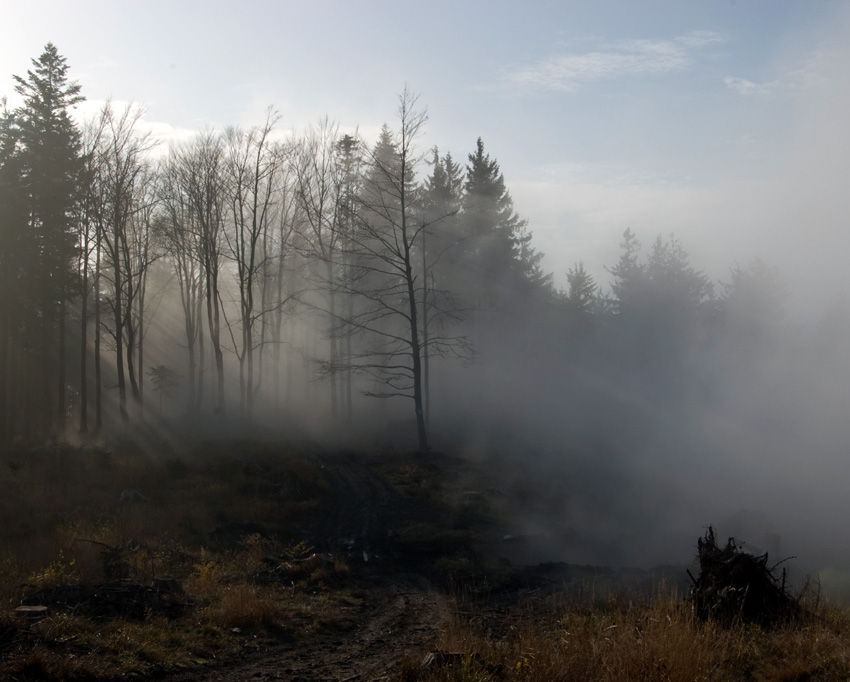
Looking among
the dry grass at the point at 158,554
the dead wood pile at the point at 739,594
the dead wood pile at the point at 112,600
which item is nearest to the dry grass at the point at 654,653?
the dead wood pile at the point at 739,594

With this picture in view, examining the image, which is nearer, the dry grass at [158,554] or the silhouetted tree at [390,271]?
the dry grass at [158,554]

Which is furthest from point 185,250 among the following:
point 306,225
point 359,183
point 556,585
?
point 556,585

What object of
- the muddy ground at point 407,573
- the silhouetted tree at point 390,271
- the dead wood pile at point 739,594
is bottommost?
the muddy ground at point 407,573

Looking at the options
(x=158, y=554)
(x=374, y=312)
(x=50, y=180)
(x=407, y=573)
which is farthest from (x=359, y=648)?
(x=50, y=180)

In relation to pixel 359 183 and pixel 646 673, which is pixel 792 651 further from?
pixel 359 183

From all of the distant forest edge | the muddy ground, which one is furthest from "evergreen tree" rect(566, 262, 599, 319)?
the muddy ground

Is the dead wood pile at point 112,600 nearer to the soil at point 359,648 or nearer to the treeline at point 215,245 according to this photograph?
the soil at point 359,648

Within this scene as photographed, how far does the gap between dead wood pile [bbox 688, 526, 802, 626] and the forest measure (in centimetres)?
1233

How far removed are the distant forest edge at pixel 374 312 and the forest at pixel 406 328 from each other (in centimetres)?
17

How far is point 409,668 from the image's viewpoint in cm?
676

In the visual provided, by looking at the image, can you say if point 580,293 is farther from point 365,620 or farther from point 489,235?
point 365,620

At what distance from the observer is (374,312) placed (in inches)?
1055

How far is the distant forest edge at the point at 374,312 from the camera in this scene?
96.8 ft

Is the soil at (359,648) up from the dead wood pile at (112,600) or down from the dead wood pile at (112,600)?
down
